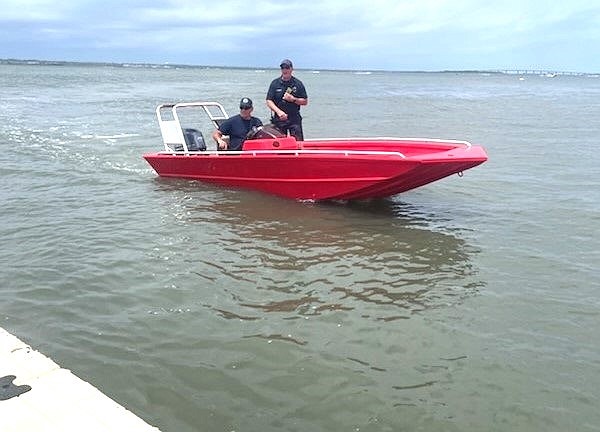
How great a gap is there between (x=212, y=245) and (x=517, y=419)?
4.66 m

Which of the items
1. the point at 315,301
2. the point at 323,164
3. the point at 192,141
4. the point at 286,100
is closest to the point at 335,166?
the point at 323,164

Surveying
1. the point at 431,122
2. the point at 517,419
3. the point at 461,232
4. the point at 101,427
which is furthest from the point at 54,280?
the point at 431,122

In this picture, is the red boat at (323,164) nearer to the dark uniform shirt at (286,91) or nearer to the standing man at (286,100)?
the standing man at (286,100)

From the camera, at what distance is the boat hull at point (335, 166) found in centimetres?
848

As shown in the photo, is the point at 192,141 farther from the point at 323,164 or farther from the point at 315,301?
the point at 315,301

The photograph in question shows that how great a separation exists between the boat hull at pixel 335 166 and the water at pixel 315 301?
29 cm

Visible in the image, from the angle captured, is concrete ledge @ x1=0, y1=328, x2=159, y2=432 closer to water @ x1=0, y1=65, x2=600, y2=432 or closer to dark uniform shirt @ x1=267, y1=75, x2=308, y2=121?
water @ x1=0, y1=65, x2=600, y2=432

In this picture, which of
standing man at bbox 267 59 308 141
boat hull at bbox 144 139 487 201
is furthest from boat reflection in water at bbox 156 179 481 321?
standing man at bbox 267 59 308 141

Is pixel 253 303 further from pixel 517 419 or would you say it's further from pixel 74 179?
pixel 74 179

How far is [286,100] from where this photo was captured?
10.5m

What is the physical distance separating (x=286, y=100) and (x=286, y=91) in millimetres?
159

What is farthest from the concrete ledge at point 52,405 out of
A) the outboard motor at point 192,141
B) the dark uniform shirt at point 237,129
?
the outboard motor at point 192,141

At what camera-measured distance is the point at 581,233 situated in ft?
27.7

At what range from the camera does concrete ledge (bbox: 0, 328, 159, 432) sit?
329 centimetres
